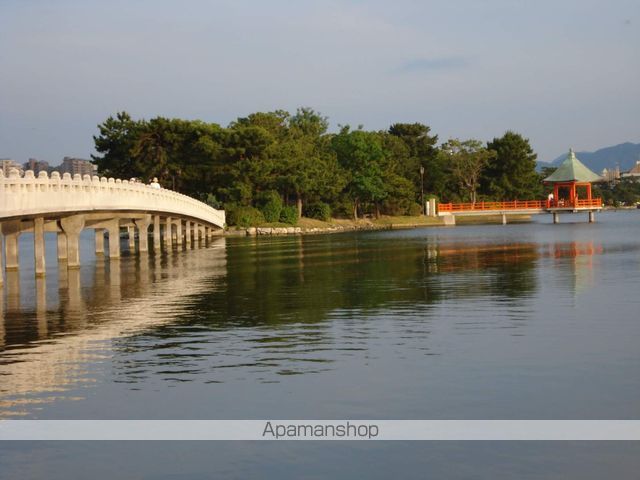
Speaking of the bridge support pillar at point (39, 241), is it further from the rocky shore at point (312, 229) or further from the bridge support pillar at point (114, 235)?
the rocky shore at point (312, 229)

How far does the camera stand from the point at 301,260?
4534 cm

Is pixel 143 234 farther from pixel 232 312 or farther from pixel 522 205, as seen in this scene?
pixel 522 205

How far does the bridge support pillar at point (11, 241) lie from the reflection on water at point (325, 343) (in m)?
2.21

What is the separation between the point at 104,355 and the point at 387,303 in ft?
31.5

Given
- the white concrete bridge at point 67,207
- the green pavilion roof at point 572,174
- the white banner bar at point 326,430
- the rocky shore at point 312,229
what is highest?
the green pavilion roof at point 572,174

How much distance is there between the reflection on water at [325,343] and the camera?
1266cm

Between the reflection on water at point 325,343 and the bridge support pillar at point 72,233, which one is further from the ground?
the bridge support pillar at point 72,233

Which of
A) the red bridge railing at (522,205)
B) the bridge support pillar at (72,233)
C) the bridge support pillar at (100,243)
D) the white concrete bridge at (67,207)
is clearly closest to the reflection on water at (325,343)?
the white concrete bridge at (67,207)

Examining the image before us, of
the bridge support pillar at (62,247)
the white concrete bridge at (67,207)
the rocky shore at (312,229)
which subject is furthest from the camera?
the rocky shore at (312,229)

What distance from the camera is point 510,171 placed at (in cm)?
13962

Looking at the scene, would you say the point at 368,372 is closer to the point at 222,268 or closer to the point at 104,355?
the point at 104,355

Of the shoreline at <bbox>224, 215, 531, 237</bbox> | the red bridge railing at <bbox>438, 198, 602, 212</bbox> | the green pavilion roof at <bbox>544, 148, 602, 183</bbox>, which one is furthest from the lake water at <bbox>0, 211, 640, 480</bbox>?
the green pavilion roof at <bbox>544, 148, 602, 183</bbox>

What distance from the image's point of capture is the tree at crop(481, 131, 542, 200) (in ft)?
454

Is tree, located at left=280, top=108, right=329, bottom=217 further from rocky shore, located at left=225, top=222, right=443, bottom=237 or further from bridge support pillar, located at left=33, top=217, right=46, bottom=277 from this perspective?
bridge support pillar, located at left=33, top=217, right=46, bottom=277
